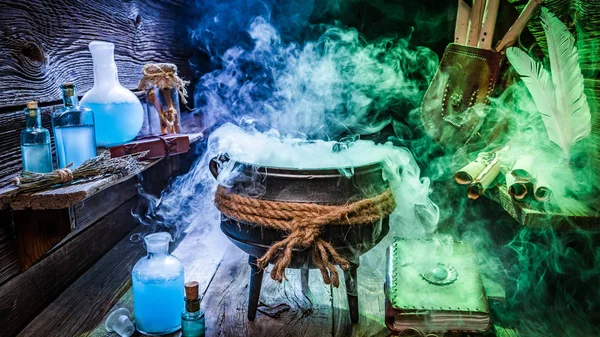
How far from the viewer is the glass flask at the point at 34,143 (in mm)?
1910

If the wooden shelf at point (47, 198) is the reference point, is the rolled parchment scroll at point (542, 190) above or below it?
above

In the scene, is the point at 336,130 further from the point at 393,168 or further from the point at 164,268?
the point at 164,268

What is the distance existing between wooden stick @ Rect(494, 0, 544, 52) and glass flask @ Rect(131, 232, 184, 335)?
2.40 metres

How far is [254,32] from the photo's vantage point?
14.6ft

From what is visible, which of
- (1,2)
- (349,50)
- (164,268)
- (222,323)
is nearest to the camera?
(1,2)

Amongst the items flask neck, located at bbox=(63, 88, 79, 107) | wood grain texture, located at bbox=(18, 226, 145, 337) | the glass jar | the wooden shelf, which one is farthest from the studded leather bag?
the wooden shelf

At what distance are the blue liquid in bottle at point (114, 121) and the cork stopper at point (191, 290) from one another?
0.81 m

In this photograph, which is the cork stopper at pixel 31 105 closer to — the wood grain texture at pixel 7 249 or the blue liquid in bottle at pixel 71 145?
the blue liquid in bottle at pixel 71 145

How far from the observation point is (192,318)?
2137 millimetres

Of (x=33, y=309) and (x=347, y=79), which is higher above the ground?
(x=347, y=79)

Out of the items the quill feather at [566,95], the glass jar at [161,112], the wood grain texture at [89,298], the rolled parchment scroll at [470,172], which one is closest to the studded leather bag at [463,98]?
the quill feather at [566,95]

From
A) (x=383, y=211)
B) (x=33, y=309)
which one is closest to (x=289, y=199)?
(x=383, y=211)

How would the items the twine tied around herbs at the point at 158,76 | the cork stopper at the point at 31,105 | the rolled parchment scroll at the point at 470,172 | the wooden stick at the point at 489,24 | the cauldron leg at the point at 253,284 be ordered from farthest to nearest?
the wooden stick at the point at 489,24 → the twine tied around herbs at the point at 158,76 → the rolled parchment scroll at the point at 470,172 → the cauldron leg at the point at 253,284 → the cork stopper at the point at 31,105

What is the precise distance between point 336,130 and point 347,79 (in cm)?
48
